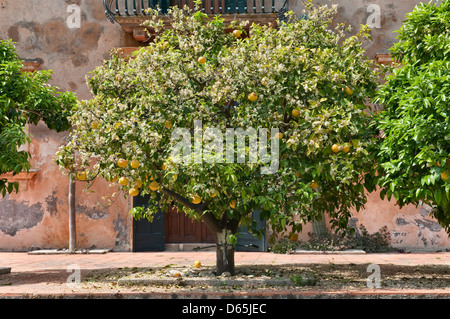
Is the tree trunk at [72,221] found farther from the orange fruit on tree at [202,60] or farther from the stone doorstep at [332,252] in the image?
the orange fruit on tree at [202,60]

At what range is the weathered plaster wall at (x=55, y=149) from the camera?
14.1 metres

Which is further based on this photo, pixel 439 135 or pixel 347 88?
pixel 347 88

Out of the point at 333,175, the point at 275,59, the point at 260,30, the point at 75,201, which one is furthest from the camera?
the point at 75,201

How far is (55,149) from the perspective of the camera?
14.2 metres

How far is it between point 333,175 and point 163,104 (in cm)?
255

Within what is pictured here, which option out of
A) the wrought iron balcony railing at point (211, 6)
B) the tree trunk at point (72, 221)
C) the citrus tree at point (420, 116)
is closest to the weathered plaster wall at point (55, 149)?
the tree trunk at point (72, 221)

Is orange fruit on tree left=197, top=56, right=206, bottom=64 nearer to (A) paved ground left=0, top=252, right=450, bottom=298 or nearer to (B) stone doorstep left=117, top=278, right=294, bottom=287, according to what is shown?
(B) stone doorstep left=117, top=278, right=294, bottom=287

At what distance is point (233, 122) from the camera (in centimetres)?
762

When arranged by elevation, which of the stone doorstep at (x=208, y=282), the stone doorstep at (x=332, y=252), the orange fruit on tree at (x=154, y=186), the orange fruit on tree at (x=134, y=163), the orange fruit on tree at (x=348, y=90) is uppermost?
the orange fruit on tree at (x=348, y=90)

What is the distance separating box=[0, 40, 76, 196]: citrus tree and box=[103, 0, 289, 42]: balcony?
15.2 ft

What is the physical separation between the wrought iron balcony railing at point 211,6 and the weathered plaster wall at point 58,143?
Result: 39cm

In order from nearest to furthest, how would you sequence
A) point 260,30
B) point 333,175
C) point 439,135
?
1. point 439,135
2. point 333,175
3. point 260,30
